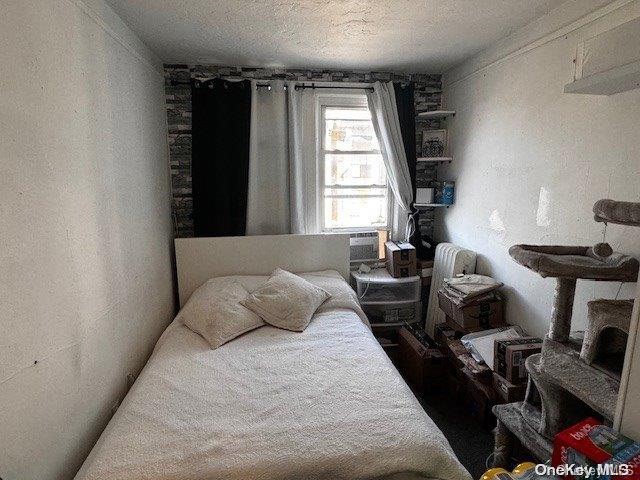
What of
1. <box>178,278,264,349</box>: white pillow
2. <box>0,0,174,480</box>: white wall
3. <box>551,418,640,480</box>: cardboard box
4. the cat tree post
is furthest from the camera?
<box>178,278,264,349</box>: white pillow

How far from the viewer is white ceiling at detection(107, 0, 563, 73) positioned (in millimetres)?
1831

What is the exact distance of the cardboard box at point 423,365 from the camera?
249cm

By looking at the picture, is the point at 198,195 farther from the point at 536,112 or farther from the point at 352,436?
the point at 536,112

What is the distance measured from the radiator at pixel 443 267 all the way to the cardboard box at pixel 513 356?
2.70 ft

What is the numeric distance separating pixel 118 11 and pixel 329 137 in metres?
1.79

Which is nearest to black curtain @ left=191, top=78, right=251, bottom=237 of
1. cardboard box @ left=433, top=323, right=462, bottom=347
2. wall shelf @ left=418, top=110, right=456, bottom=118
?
wall shelf @ left=418, top=110, right=456, bottom=118

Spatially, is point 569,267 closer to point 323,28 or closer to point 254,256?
point 323,28

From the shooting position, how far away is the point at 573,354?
141 centimetres

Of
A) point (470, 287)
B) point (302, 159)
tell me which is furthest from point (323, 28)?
point (470, 287)

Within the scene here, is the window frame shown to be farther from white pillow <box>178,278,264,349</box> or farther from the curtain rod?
white pillow <box>178,278,264,349</box>

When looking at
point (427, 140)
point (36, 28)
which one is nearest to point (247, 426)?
point (36, 28)

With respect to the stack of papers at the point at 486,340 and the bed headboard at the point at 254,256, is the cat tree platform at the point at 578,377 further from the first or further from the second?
the bed headboard at the point at 254,256

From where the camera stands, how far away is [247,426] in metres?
1.37

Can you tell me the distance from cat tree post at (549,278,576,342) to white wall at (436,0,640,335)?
299 millimetres
